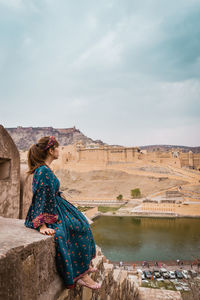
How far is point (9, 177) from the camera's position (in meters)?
2.50

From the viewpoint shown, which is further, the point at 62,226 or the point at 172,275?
the point at 172,275

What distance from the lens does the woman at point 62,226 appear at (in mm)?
1495

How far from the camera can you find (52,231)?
1527 mm

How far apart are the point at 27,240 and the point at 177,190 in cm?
3266

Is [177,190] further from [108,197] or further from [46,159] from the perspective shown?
[46,159]

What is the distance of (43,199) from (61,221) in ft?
0.66

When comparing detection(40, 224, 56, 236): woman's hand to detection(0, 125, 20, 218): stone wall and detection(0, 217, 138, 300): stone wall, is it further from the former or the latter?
detection(0, 125, 20, 218): stone wall

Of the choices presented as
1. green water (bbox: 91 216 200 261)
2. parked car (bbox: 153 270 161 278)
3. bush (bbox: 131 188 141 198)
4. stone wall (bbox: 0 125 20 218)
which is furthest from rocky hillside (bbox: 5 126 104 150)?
stone wall (bbox: 0 125 20 218)

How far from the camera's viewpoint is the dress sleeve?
162 centimetres

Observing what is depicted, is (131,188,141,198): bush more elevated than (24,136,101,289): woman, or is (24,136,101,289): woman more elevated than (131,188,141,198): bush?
(24,136,101,289): woman

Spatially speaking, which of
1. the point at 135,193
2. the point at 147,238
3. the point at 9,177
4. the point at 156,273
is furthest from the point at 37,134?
the point at 9,177

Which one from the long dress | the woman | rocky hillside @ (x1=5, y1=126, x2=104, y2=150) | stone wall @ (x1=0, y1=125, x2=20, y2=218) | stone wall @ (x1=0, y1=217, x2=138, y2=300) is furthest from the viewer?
rocky hillside @ (x1=5, y1=126, x2=104, y2=150)

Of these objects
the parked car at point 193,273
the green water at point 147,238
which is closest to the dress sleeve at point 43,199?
the parked car at point 193,273

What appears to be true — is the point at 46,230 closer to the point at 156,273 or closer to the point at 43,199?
the point at 43,199
